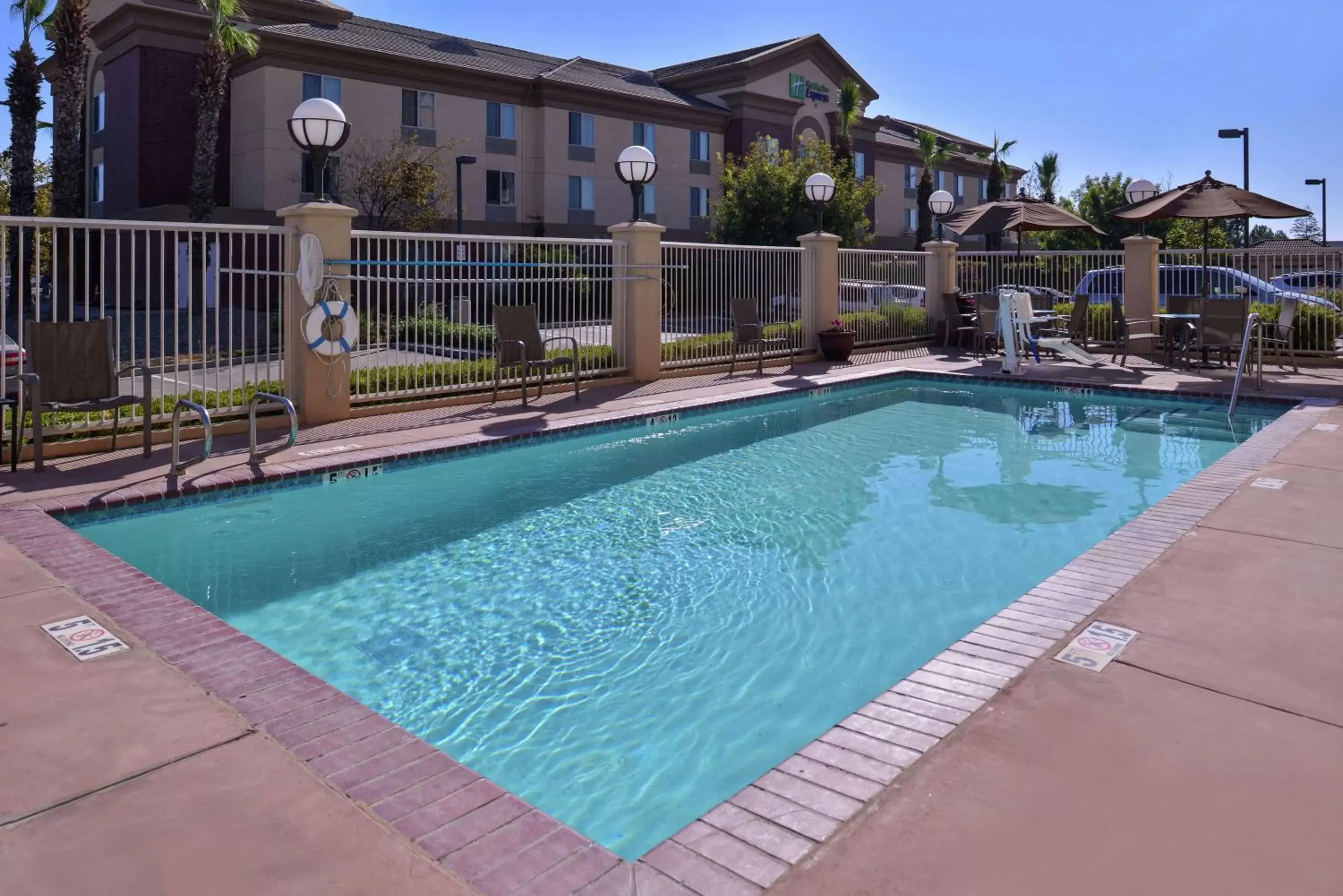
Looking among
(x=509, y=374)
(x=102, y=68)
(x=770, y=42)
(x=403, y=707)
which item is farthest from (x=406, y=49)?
(x=403, y=707)

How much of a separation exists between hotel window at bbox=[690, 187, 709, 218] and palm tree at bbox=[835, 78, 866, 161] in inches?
237

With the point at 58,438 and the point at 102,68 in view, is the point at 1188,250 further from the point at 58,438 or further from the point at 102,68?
the point at 102,68

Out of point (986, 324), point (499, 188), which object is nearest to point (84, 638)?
point (986, 324)

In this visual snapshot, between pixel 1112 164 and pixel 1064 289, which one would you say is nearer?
pixel 1064 289

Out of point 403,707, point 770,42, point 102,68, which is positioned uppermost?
point 770,42

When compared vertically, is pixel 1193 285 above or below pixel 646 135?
below

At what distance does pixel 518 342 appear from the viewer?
11.0 metres

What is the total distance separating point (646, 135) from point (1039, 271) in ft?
63.1

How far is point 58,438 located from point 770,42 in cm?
3600

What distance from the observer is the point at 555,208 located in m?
32.4

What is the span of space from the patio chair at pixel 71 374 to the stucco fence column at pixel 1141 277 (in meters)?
15.1

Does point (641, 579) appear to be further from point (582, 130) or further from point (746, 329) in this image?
point (582, 130)

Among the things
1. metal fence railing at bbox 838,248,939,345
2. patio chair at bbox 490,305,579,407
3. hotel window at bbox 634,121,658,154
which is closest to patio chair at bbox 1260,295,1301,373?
metal fence railing at bbox 838,248,939,345

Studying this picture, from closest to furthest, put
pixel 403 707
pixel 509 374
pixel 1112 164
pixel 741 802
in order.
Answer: pixel 741 802 < pixel 403 707 < pixel 509 374 < pixel 1112 164
